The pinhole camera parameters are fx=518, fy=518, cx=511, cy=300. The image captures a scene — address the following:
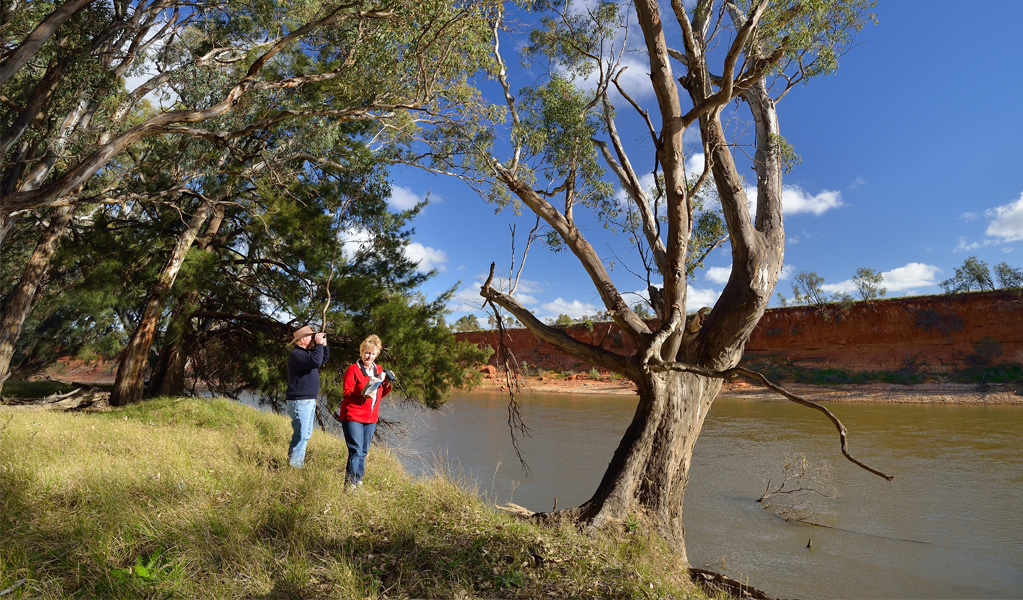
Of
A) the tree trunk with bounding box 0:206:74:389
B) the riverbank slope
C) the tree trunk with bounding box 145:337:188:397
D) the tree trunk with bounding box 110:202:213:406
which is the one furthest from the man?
the riverbank slope

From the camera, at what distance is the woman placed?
4043 millimetres

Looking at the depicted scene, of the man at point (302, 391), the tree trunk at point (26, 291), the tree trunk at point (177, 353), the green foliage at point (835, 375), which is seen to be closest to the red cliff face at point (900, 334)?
the green foliage at point (835, 375)

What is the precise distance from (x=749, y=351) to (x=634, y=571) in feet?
96.6

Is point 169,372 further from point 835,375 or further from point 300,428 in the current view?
point 835,375

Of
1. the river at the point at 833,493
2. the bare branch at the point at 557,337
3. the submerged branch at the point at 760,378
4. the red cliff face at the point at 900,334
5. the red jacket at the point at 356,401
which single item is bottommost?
the river at the point at 833,493

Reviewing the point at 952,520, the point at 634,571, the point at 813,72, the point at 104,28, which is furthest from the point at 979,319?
the point at 104,28

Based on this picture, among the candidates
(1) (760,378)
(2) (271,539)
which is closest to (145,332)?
(2) (271,539)

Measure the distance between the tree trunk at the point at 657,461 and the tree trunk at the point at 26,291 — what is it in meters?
8.36

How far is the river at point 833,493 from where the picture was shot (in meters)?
5.04

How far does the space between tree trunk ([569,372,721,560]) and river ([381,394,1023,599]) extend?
85cm

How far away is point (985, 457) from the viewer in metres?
9.60

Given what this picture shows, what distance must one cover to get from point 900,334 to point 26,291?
107 ft

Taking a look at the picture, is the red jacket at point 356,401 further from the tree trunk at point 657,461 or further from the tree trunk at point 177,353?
the tree trunk at point 177,353

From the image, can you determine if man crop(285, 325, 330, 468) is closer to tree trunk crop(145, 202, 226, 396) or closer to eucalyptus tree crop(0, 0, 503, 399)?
eucalyptus tree crop(0, 0, 503, 399)
